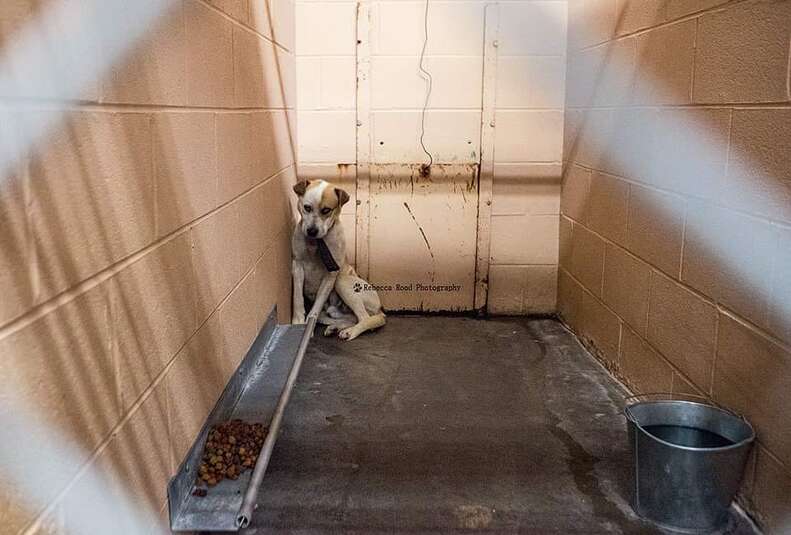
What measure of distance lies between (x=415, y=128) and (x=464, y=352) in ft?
4.22

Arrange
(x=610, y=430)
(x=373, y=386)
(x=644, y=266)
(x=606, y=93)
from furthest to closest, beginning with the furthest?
(x=606, y=93) < (x=373, y=386) < (x=644, y=266) < (x=610, y=430)

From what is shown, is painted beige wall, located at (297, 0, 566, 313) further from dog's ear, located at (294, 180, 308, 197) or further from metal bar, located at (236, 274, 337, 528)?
metal bar, located at (236, 274, 337, 528)

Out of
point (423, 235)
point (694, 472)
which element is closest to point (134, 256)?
point (694, 472)

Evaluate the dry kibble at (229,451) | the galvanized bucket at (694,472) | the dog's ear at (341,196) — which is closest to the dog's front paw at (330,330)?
the dog's ear at (341,196)

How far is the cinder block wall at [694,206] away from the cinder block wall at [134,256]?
1.52 meters

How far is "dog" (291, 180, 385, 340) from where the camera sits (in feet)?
11.9

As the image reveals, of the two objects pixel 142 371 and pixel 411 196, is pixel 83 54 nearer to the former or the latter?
pixel 142 371

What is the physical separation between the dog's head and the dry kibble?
4.62 feet

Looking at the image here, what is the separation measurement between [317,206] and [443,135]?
89 cm

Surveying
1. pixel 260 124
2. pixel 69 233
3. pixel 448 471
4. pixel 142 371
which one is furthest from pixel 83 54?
pixel 260 124

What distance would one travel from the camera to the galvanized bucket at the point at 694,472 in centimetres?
192

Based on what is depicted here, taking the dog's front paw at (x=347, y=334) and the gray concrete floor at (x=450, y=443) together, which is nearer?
the gray concrete floor at (x=450, y=443)

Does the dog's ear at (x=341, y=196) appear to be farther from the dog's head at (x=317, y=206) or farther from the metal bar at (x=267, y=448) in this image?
the metal bar at (x=267, y=448)

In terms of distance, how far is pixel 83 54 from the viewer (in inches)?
51.6
